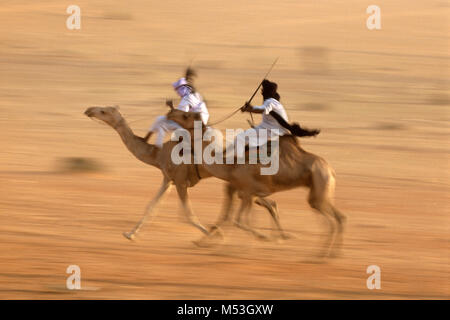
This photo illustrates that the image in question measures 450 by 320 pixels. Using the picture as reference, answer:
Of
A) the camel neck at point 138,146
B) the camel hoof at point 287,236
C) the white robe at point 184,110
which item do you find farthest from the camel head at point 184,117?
the camel hoof at point 287,236

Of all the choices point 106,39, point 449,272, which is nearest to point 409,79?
point 106,39

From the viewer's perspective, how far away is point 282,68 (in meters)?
36.8

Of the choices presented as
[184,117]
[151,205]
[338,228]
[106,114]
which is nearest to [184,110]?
[184,117]

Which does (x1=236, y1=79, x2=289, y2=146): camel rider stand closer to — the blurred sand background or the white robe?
the white robe

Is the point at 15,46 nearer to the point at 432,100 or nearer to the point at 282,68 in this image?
the point at 282,68

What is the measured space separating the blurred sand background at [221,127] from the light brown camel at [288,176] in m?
0.86

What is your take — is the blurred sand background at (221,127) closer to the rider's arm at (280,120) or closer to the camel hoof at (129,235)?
the camel hoof at (129,235)

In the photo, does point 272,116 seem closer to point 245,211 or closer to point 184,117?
point 184,117

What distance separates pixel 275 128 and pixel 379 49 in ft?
97.3

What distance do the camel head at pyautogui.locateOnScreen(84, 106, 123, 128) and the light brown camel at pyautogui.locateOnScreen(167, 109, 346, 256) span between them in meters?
1.16

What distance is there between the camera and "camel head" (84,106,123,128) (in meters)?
13.0

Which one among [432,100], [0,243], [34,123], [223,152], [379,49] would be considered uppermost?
[379,49]

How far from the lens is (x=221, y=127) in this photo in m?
25.8

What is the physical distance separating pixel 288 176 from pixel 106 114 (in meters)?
3.21
